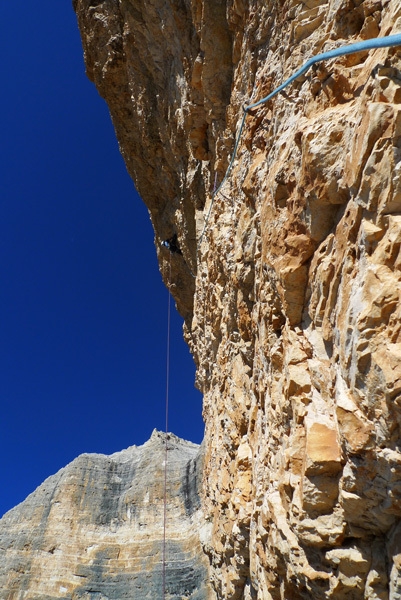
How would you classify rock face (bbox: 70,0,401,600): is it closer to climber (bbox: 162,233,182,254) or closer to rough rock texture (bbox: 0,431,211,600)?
climber (bbox: 162,233,182,254)

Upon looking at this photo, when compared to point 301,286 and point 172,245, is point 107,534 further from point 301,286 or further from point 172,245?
point 301,286

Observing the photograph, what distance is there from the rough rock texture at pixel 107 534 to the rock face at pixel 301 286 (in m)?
12.5

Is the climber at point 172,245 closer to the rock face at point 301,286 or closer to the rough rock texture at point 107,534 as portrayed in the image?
the rock face at point 301,286

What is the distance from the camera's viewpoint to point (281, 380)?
18.3 feet

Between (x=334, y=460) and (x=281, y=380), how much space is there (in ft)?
5.33

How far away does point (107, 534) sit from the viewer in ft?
79.9

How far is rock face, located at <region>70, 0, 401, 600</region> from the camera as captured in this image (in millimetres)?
3418

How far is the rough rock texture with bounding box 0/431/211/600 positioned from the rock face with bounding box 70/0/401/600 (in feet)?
40.9

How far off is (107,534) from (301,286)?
25747mm

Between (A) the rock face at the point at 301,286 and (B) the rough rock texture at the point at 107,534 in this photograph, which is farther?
(B) the rough rock texture at the point at 107,534

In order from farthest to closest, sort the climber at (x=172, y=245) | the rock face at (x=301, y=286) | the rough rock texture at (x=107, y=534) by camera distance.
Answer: the rough rock texture at (x=107, y=534) → the climber at (x=172, y=245) → the rock face at (x=301, y=286)

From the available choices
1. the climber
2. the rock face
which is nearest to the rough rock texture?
the rock face

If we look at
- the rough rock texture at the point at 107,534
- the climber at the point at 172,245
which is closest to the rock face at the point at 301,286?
the climber at the point at 172,245

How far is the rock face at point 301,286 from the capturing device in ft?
11.2
